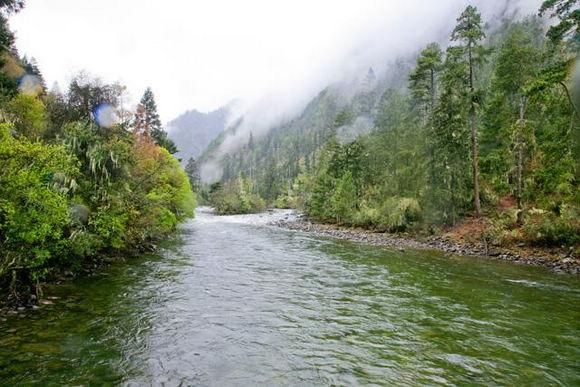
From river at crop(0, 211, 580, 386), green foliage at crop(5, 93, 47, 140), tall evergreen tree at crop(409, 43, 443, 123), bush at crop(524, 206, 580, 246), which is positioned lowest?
river at crop(0, 211, 580, 386)

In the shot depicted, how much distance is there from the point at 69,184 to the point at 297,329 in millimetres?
12080

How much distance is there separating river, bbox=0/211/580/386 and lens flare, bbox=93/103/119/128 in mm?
8596

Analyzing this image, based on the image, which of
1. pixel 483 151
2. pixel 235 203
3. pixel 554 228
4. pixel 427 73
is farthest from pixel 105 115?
pixel 235 203

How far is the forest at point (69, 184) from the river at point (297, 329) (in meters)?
1.50

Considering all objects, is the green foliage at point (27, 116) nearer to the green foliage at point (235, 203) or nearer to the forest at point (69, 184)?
the forest at point (69, 184)

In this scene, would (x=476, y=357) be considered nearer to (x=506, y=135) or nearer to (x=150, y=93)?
(x=506, y=135)

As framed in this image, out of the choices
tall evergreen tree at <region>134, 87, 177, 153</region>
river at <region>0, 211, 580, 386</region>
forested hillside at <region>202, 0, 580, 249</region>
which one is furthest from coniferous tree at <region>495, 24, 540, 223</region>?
tall evergreen tree at <region>134, 87, 177, 153</region>

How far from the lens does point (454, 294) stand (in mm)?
14648

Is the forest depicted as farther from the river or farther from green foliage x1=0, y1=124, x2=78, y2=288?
the river

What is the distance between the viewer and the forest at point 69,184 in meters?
10.6

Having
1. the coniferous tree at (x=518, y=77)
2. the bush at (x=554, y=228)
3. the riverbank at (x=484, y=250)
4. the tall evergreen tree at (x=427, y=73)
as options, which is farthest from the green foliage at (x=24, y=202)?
the tall evergreen tree at (x=427, y=73)

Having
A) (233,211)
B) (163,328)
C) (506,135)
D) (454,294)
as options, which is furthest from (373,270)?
(233,211)

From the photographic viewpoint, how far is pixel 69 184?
53.2 feet

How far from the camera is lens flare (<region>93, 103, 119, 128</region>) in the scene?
21734 mm
